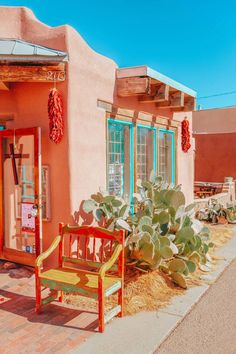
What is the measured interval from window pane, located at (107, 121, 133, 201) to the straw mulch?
5.49 feet

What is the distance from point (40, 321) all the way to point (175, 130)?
19.9 feet

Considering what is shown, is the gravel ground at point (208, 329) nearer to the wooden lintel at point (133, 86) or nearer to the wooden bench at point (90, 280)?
the wooden bench at point (90, 280)

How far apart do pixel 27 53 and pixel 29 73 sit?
0.31 metres

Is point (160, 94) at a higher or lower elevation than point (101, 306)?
higher

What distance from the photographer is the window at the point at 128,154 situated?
6309mm

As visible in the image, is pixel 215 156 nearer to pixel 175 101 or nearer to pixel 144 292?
pixel 175 101

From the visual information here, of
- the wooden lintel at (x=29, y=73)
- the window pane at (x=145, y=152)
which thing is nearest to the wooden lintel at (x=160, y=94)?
the window pane at (x=145, y=152)

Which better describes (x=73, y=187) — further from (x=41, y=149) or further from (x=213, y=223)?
(x=213, y=223)

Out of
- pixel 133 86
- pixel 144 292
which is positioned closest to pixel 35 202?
pixel 144 292

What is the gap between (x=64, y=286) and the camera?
374 cm

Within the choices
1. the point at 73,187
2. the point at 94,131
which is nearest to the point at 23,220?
the point at 73,187

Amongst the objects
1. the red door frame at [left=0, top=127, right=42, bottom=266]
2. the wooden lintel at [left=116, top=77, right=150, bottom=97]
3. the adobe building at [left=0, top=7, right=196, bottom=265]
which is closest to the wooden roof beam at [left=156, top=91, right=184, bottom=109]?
the adobe building at [left=0, top=7, right=196, bottom=265]

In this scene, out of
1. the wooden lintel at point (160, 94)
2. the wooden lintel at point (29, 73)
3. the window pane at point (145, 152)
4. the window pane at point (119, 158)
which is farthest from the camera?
the window pane at point (145, 152)

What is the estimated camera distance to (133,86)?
5879 millimetres
